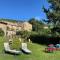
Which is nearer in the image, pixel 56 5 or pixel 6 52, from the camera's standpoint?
pixel 6 52

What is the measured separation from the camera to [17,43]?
34875 millimetres

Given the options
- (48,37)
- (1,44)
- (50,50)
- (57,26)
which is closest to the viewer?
(50,50)

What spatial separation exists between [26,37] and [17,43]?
1080 cm

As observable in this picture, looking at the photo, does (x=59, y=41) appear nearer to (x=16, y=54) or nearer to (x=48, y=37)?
(x=48, y=37)

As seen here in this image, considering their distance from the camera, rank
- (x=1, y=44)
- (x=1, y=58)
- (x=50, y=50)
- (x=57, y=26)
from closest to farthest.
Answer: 1. (x=1, y=58)
2. (x=50, y=50)
3. (x=1, y=44)
4. (x=57, y=26)

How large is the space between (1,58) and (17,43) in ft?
22.5

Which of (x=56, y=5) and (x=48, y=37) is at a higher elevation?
(x=56, y=5)

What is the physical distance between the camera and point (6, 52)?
32312mm

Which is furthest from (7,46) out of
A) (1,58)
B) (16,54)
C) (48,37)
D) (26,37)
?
(48,37)

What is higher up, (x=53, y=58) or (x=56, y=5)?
(x=56, y=5)

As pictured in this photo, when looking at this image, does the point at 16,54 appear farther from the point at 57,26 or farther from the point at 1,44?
the point at 57,26

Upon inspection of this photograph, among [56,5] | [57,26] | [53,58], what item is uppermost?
[56,5]

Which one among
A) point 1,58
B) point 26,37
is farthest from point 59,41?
point 1,58

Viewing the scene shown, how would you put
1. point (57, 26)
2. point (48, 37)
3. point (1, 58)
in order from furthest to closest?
point (48, 37) < point (57, 26) < point (1, 58)
